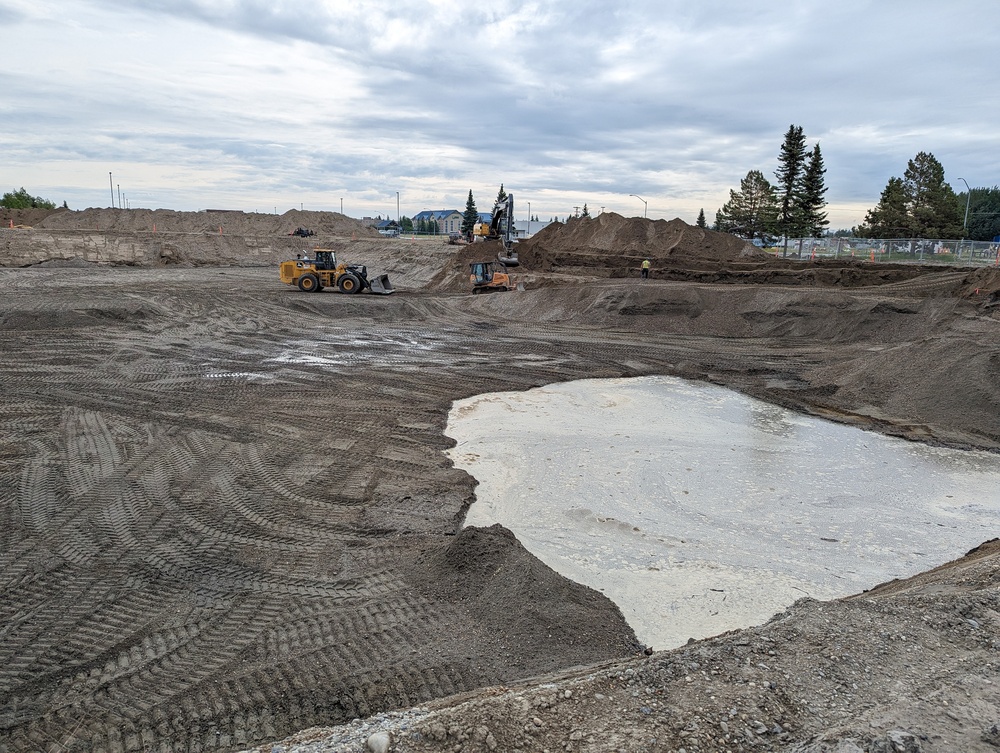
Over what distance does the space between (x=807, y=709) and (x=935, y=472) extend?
25.8ft

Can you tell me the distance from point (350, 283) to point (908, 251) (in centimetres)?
2634

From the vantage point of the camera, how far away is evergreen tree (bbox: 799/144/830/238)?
4734cm

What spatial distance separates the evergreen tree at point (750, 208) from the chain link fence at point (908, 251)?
15.1 meters

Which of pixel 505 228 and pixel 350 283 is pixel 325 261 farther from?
pixel 505 228

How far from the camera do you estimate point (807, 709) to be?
3521 millimetres

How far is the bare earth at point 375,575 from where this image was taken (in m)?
3.62

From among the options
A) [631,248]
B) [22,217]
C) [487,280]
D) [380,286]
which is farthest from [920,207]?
[22,217]

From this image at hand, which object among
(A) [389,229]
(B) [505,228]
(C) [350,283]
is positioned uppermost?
(A) [389,229]

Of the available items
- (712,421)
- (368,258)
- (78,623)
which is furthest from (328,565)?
(368,258)

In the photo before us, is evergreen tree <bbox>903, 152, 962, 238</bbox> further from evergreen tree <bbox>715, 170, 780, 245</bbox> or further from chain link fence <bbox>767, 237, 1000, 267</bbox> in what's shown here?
chain link fence <bbox>767, 237, 1000, 267</bbox>

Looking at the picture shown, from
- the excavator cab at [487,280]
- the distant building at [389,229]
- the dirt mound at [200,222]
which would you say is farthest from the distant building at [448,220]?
the excavator cab at [487,280]

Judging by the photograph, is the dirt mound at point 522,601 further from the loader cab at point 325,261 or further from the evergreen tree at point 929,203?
the evergreen tree at point 929,203

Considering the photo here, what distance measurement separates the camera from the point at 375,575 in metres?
6.30

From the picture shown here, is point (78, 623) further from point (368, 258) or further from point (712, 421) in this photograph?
point (368, 258)
